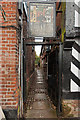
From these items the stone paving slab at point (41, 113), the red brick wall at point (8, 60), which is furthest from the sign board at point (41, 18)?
the stone paving slab at point (41, 113)

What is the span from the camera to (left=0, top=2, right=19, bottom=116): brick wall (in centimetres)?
252

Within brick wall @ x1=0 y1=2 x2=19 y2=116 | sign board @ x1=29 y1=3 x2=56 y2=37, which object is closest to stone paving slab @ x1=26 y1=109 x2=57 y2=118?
brick wall @ x1=0 y1=2 x2=19 y2=116

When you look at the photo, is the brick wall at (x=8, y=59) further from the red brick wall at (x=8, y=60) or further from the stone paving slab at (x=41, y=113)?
the stone paving slab at (x=41, y=113)

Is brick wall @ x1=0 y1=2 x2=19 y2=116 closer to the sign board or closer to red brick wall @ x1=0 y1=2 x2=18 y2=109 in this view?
red brick wall @ x1=0 y1=2 x2=18 y2=109

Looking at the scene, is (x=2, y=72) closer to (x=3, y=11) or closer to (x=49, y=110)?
(x=3, y=11)

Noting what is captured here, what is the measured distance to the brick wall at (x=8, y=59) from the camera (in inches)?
99.3

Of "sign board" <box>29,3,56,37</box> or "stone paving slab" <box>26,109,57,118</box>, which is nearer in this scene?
"sign board" <box>29,3,56,37</box>

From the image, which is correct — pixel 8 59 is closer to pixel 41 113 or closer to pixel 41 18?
pixel 41 18

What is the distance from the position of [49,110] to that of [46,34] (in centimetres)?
307

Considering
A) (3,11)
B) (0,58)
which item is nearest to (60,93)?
(0,58)

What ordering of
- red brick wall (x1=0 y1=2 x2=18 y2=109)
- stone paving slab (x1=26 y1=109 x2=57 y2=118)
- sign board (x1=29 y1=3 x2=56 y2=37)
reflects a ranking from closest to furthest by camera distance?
red brick wall (x1=0 y1=2 x2=18 y2=109), sign board (x1=29 y1=3 x2=56 y2=37), stone paving slab (x1=26 y1=109 x2=57 y2=118)

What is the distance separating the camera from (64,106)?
3.17 metres

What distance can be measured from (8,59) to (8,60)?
0.03 meters

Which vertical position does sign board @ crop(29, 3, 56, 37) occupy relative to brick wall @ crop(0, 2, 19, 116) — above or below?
above
